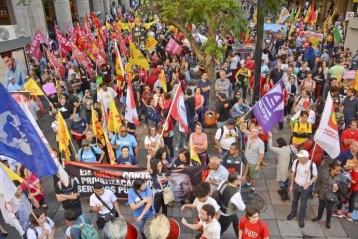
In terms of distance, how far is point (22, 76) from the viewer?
13.6 m

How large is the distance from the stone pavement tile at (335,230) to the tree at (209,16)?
471 centimetres

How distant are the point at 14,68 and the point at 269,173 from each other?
1047 centimetres

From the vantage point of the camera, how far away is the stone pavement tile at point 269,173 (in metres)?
8.30

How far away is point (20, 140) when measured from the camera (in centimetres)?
465

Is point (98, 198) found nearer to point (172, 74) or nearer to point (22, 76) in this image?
point (172, 74)

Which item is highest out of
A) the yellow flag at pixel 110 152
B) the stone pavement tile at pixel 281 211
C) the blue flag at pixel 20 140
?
the blue flag at pixel 20 140

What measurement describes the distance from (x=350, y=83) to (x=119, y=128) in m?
7.85

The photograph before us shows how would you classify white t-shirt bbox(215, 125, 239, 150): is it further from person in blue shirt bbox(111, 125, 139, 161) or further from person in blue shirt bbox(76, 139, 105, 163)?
person in blue shirt bbox(76, 139, 105, 163)

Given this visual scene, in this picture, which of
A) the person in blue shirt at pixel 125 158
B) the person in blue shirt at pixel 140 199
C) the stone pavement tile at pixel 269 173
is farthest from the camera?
the stone pavement tile at pixel 269 173

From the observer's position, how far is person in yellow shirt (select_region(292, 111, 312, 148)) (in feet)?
25.9

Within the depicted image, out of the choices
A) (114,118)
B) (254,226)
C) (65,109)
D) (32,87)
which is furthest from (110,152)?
(32,87)

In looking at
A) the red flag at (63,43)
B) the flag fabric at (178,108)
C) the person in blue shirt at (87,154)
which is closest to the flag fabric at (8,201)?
the person in blue shirt at (87,154)

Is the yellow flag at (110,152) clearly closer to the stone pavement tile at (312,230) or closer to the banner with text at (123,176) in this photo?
the banner with text at (123,176)

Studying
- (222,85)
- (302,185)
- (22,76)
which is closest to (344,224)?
(302,185)
